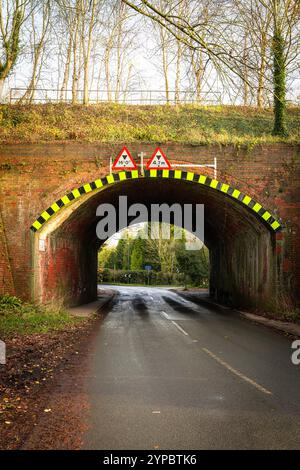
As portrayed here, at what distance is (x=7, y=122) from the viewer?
2050 cm

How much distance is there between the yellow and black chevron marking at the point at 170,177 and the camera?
1719cm

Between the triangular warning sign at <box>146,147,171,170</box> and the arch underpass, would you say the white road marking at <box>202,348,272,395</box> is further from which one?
the triangular warning sign at <box>146,147,171,170</box>

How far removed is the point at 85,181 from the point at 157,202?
27.5 ft

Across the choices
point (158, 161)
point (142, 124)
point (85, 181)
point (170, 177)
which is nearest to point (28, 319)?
point (85, 181)

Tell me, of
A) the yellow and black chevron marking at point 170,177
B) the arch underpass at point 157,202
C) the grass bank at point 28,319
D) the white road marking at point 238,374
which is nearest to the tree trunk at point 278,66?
the white road marking at point 238,374

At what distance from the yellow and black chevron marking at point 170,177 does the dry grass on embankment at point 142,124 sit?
133 cm

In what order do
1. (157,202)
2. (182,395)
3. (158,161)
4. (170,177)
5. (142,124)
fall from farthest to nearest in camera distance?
(157,202) < (142,124) < (170,177) < (158,161) < (182,395)

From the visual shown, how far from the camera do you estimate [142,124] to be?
2288 centimetres

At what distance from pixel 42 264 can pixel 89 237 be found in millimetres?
8534

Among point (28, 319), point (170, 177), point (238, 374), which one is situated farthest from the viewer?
point (170, 177)

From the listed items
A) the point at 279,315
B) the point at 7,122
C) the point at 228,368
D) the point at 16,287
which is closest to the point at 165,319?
the point at 279,315

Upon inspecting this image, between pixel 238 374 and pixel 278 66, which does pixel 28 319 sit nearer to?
pixel 238 374

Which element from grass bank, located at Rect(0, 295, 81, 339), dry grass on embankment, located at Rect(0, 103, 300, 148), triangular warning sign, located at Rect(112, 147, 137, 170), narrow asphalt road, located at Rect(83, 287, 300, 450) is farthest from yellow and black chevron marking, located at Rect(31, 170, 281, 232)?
narrow asphalt road, located at Rect(83, 287, 300, 450)

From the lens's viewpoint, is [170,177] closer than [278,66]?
No
